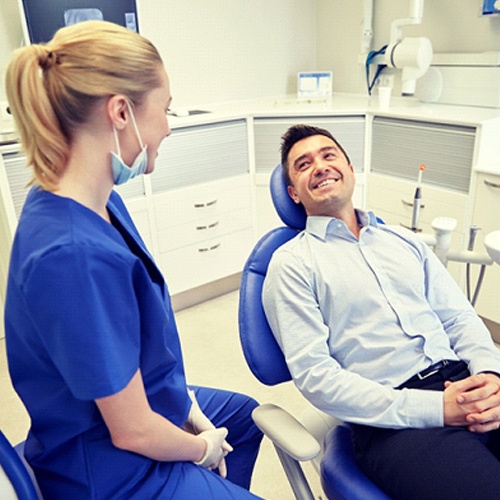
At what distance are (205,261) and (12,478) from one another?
6.53 feet

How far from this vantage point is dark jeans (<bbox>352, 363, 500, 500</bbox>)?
1003 millimetres

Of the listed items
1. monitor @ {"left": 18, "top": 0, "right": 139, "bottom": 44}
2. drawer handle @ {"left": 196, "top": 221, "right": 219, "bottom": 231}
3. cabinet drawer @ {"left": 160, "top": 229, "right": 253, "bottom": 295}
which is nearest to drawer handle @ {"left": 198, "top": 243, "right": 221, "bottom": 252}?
cabinet drawer @ {"left": 160, "top": 229, "right": 253, "bottom": 295}

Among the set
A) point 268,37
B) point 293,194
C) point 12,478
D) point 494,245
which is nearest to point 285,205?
point 293,194

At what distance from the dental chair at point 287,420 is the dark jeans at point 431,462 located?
5 centimetres

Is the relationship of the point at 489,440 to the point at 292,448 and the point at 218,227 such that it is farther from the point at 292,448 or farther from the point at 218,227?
the point at 218,227

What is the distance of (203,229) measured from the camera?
8.98 ft

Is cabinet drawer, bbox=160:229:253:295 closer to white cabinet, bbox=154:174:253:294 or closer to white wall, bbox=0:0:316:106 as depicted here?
white cabinet, bbox=154:174:253:294

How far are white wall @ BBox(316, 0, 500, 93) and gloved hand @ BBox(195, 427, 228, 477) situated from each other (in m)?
2.37

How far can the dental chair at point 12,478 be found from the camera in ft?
2.72

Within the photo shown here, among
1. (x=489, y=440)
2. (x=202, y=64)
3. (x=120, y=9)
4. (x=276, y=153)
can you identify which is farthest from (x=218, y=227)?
(x=489, y=440)

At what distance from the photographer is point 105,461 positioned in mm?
938

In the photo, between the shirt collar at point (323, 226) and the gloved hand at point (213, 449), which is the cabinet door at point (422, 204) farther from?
the gloved hand at point (213, 449)

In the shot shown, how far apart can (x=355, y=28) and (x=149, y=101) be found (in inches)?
104

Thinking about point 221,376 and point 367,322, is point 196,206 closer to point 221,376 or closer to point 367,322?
point 221,376
